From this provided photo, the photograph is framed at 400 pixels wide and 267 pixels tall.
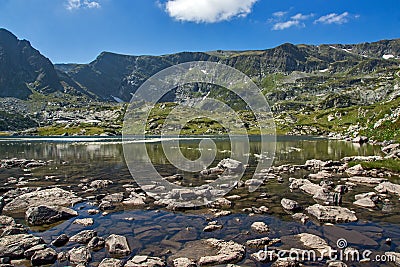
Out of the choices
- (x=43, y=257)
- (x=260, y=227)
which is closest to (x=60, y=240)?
(x=43, y=257)

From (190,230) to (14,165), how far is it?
47092 mm

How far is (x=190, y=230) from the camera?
1889cm

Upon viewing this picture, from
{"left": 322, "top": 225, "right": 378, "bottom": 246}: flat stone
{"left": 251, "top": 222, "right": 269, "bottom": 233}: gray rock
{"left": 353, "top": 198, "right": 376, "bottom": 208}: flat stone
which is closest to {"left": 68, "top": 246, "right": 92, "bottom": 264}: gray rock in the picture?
{"left": 251, "top": 222, "right": 269, "bottom": 233}: gray rock

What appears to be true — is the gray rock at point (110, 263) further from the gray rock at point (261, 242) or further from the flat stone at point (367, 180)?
the flat stone at point (367, 180)

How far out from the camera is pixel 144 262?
1398 centimetres

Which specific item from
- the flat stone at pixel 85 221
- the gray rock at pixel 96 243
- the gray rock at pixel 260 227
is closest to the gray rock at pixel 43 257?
the gray rock at pixel 96 243

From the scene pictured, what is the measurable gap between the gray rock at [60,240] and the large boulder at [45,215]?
410 cm

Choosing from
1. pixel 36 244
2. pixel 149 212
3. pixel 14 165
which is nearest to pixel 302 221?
pixel 149 212

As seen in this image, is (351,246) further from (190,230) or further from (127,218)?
(127,218)

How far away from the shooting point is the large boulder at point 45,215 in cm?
1997

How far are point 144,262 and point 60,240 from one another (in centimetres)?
613

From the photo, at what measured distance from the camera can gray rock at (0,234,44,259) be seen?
48.1ft

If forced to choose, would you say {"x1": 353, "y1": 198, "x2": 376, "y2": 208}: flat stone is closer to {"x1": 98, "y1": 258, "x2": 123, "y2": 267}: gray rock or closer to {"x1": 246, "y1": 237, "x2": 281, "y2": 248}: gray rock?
{"x1": 246, "y1": 237, "x2": 281, "y2": 248}: gray rock

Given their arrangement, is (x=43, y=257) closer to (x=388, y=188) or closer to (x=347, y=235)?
(x=347, y=235)
